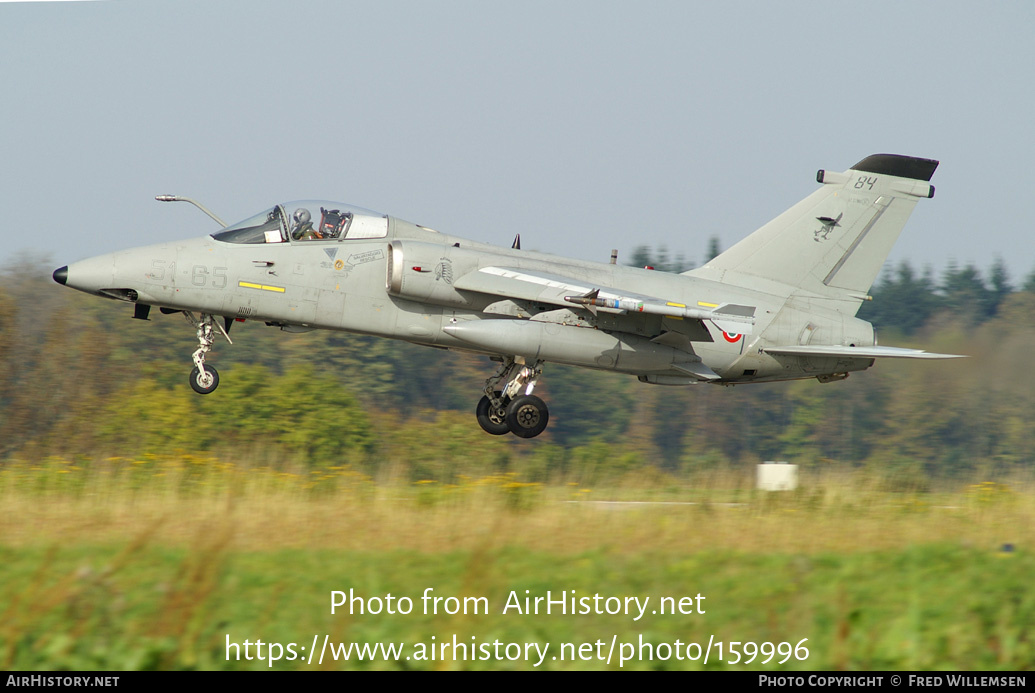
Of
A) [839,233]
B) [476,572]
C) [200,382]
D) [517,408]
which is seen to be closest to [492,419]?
[517,408]

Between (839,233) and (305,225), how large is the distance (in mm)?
8124

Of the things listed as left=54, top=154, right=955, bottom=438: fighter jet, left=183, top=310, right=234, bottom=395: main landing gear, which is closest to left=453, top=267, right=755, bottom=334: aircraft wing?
left=54, top=154, right=955, bottom=438: fighter jet

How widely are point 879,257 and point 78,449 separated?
→ 2297 cm

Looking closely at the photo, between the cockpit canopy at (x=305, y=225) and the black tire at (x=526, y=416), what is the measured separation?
3.02 metres

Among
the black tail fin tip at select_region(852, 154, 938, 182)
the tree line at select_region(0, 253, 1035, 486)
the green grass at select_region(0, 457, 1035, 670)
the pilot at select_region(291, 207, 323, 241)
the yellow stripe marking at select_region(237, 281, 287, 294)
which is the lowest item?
the tree line at select_region(0, 253, 1035, 486)

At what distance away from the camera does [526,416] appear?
13.7 meters

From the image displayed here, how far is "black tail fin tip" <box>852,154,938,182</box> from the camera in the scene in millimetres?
15148

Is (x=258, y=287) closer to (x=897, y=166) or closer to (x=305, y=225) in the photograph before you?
(x=305, y=225)

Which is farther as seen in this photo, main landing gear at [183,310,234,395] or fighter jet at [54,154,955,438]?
main landing gear at [183,310,234,395]

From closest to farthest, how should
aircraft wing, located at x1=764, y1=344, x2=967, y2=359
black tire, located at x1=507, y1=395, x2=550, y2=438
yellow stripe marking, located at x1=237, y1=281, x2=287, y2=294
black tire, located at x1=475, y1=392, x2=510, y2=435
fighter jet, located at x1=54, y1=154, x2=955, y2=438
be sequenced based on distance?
fighter jet, located at x1=54, y1=154, x2=955, y2=438
yellow stripe marking, located at x1=237, y1=281, x2=287, y2=294
black tire, located at x1=507, y1=395, x2=550, y2=438
aircraft wing, located at x1=764, y1=344, x2=967, y2=359
black tire, located at x1=475, y1=392, x2=510, y2=435

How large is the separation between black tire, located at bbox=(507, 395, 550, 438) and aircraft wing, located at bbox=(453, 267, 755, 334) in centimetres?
163

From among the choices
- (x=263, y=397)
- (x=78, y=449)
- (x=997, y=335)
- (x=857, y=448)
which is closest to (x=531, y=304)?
(x=997, y=335)

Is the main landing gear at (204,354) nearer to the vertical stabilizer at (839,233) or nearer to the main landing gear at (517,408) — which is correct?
the main landing gear at (517,408)

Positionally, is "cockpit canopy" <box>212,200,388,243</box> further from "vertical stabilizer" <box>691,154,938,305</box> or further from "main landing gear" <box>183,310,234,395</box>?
"vertical stabilizer" <box>691,154,938,305</box>
